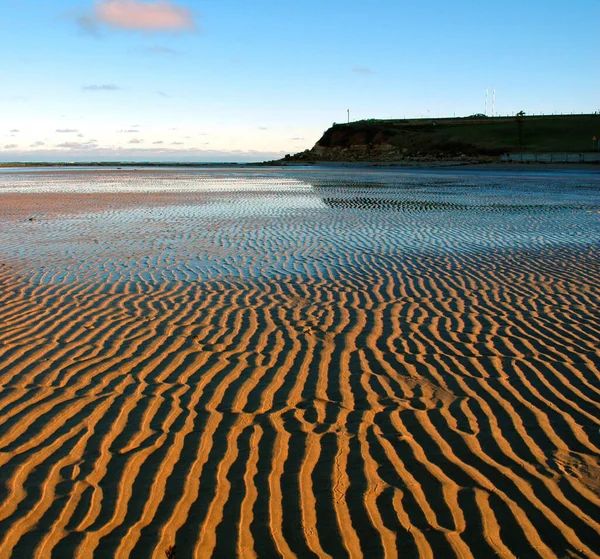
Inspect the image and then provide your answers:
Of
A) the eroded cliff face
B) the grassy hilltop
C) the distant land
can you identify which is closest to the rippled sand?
the distant land

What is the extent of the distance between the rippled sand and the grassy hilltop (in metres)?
78.8

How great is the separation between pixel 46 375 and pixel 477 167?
6325cm

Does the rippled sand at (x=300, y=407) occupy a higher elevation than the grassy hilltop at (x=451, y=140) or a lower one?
higher

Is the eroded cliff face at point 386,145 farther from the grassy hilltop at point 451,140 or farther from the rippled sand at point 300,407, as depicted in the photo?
the rippled sand at point 300,407

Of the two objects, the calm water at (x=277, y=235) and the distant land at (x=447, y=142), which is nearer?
the calm water at (x=277, y=235)

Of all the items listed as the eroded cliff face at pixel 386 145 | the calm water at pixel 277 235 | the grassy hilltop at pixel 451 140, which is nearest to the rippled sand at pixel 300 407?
the calm water at pixel 277 235

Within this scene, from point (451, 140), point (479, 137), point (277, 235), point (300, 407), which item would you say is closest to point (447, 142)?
point (451, 140)

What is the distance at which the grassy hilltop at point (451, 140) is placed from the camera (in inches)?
3492

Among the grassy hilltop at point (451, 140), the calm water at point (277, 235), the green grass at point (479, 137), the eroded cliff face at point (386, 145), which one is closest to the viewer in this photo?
the calm water at point (277, 235)

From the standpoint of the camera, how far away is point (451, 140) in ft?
320

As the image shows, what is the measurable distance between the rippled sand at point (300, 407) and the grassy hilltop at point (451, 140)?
7883cm

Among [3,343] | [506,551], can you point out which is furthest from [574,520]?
[3,343]

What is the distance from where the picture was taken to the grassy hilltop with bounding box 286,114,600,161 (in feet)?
291

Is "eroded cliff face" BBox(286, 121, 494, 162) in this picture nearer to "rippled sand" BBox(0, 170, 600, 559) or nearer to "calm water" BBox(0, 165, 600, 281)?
"calm water" BBox(0, 165, 600, 281)
